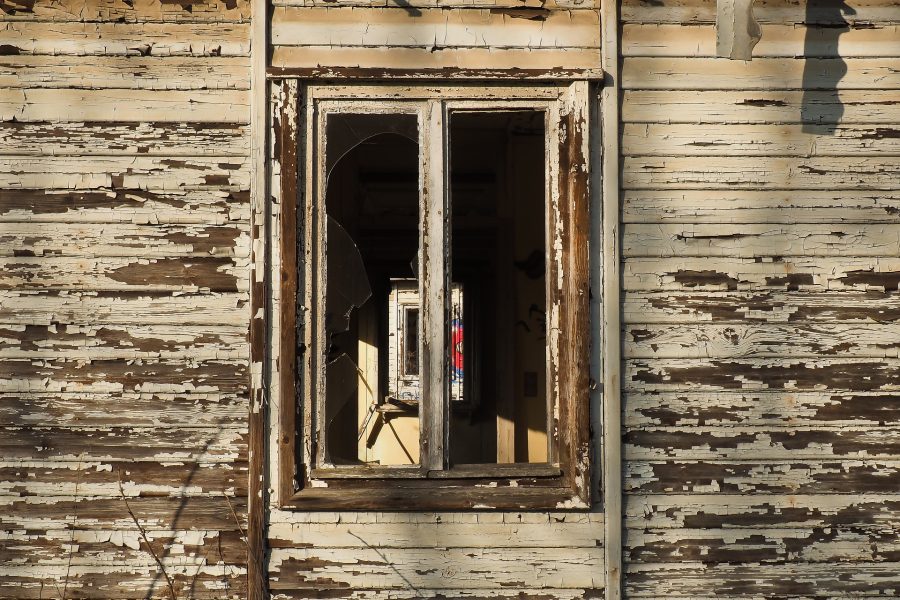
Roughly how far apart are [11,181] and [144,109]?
0.58m

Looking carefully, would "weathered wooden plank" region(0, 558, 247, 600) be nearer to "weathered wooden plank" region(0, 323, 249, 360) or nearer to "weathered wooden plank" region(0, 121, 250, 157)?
"weathered wooden plank" region(0, 323, 249, 360)

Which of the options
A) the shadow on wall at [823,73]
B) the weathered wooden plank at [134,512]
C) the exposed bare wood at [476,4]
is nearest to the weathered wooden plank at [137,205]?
the exposed bare wood at [476,4]

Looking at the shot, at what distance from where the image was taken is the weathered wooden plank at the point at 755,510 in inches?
111

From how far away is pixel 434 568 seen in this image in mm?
2795

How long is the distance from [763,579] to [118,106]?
3.10 meters

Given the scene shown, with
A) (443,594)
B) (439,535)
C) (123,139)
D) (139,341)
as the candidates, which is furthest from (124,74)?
(443,594)

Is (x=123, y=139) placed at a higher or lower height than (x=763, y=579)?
higher

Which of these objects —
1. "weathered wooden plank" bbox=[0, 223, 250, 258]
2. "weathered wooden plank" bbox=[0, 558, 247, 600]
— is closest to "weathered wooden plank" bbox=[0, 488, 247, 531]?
"weathered wooden plank" bbox=[0, 558, 247, 600]

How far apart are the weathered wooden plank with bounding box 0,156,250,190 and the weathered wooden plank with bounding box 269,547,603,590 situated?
144 centimetres

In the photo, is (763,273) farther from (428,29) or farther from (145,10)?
(145,10)

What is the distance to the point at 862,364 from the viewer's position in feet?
9.37

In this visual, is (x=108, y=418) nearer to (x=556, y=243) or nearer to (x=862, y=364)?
(x=556, y=243)

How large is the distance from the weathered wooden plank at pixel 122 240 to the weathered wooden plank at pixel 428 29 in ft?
2.60

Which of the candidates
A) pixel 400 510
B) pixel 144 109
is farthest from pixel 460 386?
pixel 144 109
